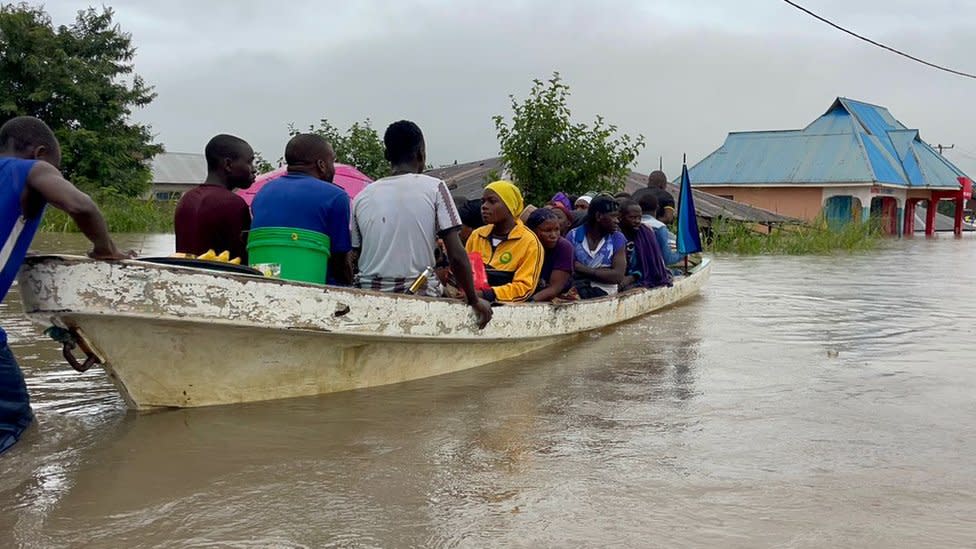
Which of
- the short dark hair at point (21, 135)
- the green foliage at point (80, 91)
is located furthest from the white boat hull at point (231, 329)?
the green foliage at point (80, 91)

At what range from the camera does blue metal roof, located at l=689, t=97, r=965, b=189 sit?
3278 cm

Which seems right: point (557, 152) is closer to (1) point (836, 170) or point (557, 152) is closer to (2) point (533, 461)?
(2) point (533, 461)

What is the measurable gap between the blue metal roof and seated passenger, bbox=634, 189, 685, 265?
22684 mm

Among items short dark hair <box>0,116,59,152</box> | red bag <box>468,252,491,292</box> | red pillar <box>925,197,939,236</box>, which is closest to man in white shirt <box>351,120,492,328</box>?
red bag <box>468,252,491,292</box>

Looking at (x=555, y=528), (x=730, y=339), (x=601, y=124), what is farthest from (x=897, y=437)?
(x=601, y=124)

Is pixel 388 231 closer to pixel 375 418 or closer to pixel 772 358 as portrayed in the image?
pixel 375 418

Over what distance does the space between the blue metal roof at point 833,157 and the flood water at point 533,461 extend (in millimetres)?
28083

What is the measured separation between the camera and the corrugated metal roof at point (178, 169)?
5562cm

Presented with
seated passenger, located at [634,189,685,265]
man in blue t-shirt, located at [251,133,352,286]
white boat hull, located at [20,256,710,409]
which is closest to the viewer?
white boat hull, located at [20,256,710,409]

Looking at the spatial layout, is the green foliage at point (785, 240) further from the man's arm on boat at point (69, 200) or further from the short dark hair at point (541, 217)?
the man's arm on boat at point (69, 200)

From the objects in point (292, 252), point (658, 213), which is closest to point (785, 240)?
point (658, 213)

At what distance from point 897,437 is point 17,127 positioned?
4403 mm

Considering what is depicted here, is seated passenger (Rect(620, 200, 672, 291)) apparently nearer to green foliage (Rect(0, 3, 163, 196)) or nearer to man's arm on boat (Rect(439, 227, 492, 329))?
man's arm on boat (Rect(439, 227, 492, 329))

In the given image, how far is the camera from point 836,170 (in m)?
32.6
